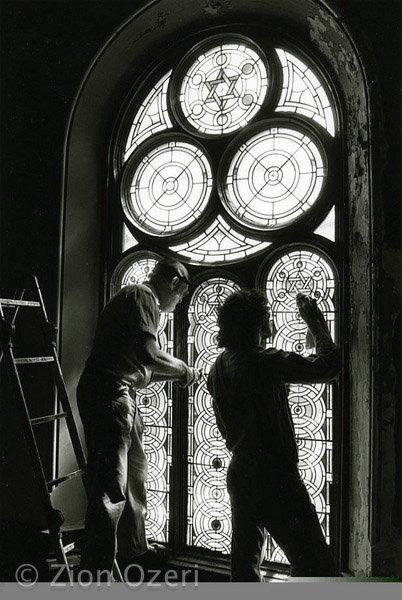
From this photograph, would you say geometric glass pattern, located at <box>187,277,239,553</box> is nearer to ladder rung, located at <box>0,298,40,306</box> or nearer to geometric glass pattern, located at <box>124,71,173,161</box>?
ladder rung, located at <box>0,298,40,306</box>

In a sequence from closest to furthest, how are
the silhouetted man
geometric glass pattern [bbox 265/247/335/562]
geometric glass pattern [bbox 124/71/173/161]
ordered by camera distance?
the silhouetted man, geometric glass pattern [bbox 265/247/335/562], geometric glass pattern [bbox 124/71/173/161]

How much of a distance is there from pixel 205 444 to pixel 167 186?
49.9 inches

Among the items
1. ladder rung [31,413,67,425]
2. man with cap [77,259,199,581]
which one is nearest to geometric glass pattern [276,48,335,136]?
man with cap [77,259,199,581]

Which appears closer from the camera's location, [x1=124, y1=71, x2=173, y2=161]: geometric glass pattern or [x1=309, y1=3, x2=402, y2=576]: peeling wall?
[x1=309, y1=3, x2=402, y2=576]: peeling wall

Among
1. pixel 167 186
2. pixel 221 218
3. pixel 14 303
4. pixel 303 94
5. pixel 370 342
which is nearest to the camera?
pixel 370 342

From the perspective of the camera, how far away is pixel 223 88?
2.97 meters

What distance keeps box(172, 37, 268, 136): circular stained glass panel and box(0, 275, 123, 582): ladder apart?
44.4 inches

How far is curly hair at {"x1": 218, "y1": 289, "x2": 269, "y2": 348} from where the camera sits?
2189mm

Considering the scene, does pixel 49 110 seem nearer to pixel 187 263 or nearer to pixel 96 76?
pixel 96 76

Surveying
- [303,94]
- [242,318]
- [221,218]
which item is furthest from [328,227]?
[242,318]

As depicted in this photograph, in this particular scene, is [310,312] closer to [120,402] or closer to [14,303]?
[120,402]

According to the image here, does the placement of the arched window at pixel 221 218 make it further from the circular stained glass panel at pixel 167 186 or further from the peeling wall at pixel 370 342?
the peeling wall at pixel 370 342

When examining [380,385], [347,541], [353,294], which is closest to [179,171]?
[353,294]

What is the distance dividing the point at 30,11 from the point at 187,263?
4.92ft
